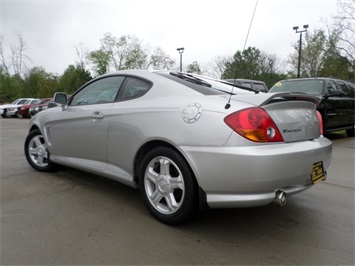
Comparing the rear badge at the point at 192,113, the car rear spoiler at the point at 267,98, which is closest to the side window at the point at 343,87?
the car rear spoiler at the point at 267,98

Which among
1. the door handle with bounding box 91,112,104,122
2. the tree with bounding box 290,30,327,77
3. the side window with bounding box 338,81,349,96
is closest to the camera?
the door handle with bounding box 91,112,104,122

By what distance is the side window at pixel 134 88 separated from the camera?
3174 millimetres

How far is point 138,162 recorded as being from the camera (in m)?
3.02

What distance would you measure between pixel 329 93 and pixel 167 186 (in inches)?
255

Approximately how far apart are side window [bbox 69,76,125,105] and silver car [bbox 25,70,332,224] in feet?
0.07

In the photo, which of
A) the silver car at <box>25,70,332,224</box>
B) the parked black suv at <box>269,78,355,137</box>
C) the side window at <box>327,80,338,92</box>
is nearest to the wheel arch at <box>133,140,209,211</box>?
the silver car at <box>25,70,332,224</box>

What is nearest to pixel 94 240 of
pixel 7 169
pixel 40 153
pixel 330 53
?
pixel 40 153

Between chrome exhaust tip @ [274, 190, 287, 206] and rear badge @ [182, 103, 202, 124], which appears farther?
rear badge @ [182, 103, 202, 124]

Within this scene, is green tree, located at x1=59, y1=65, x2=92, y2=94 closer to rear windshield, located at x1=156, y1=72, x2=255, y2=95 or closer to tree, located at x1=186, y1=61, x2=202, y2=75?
tree, located at x1=186, y1=61, x2=202, y2=75

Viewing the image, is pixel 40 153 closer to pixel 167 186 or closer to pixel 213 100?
pixel 167 186

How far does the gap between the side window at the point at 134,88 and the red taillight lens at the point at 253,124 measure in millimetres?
1126

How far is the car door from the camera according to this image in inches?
134

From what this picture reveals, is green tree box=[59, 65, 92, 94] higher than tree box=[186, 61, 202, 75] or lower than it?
lower

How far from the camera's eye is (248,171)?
227 centimetres
